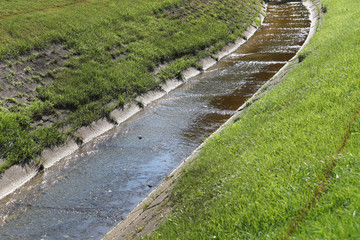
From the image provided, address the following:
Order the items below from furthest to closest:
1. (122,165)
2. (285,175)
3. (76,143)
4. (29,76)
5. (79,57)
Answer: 1. (79,57)
2. (29,76)
3. (76,143)
4. (122,165)
5. (285,175)

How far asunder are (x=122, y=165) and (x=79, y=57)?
7411 mm

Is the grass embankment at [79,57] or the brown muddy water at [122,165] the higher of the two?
the grass embankment at [79,57]

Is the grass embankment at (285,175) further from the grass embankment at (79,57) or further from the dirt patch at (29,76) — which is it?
the dirt patch at (29,76)

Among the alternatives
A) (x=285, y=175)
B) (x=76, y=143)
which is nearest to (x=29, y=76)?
(x=76, y=143)

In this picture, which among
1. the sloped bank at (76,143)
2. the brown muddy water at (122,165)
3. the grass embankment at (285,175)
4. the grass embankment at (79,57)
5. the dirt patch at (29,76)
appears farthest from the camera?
the dirt patch at (29,76)

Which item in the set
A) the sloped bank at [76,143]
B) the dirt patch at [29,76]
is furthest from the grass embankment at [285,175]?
the dirt patch at [29,76]

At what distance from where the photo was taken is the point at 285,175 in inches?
219

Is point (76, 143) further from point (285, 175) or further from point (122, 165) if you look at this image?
point (285, 175)

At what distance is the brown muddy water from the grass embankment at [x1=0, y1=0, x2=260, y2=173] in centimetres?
107

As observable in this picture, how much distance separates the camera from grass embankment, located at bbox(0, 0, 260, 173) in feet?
43.3

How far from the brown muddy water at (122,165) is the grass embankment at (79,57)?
42.2 inches

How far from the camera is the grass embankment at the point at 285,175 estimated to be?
14.5 feet

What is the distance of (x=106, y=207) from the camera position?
9773mm

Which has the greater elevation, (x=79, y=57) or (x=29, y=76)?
(x=29, y=76)
